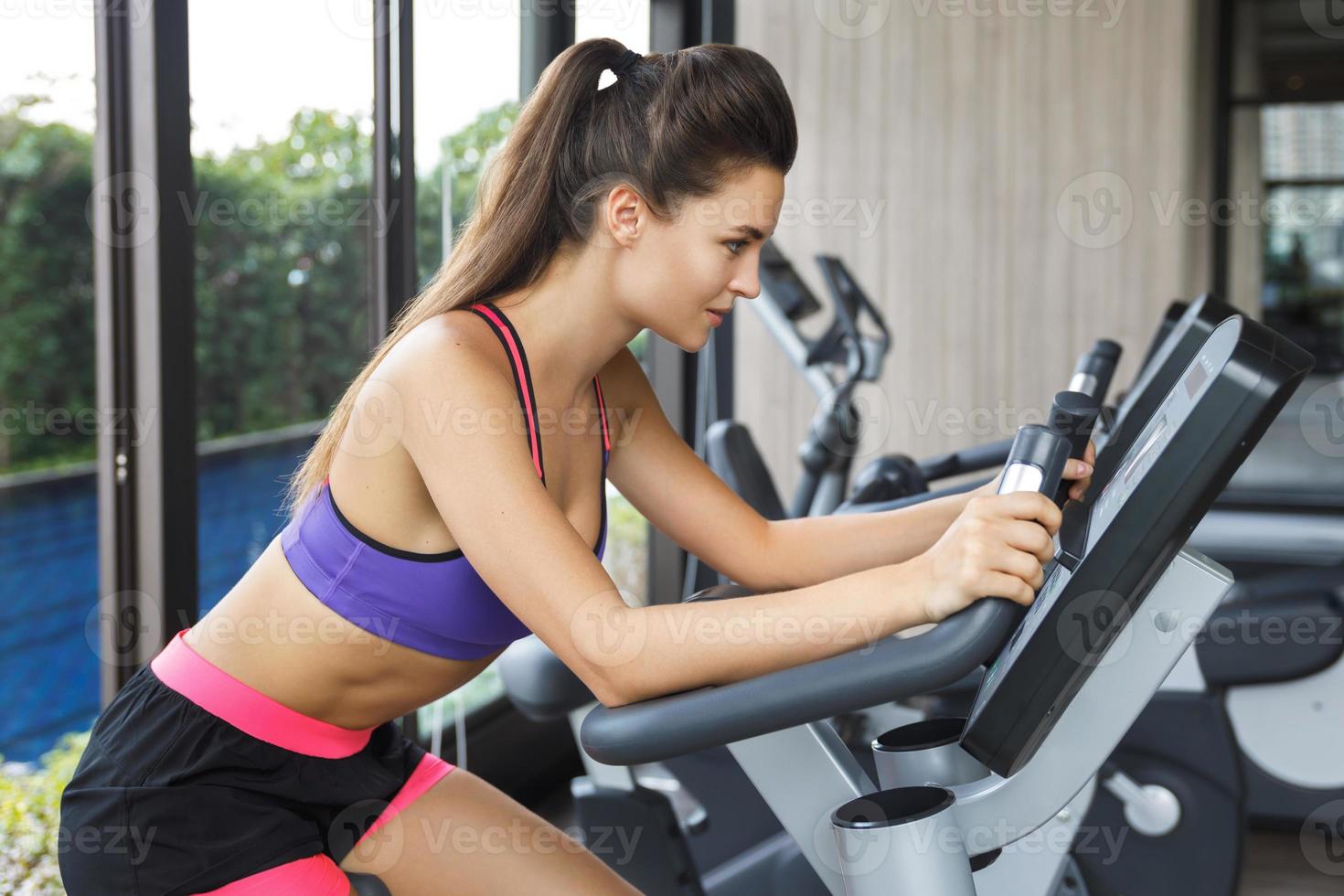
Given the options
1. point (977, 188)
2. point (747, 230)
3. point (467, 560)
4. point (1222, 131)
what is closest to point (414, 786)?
point (467, 560)

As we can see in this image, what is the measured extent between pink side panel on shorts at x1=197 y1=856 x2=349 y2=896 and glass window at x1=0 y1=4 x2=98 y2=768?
3.23 feet

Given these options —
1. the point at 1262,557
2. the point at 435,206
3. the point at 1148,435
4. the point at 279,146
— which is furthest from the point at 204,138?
the point at 1262,557

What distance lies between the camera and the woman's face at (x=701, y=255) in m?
1.02

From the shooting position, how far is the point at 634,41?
3490 mm

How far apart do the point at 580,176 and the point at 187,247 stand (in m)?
0.92

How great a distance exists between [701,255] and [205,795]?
64 centimetres

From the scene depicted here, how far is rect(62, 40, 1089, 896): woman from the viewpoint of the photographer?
3.05 feet

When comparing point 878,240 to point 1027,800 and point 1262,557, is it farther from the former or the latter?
point 1027,800

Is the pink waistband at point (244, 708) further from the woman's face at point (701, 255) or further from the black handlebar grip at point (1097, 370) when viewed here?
the black handlebar grip at point (1097, 370)

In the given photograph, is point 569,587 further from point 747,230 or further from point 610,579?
point 747,230

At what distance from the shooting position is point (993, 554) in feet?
2.61

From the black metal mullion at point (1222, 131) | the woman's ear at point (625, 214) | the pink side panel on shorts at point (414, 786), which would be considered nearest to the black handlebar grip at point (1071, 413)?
the woman's ear at point (625, 214)

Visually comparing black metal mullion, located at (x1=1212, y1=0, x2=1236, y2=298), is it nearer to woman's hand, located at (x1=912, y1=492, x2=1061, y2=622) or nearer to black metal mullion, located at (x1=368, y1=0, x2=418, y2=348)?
black metal mullion, located at (x1=368, y1=0, x2=418, y2=348)

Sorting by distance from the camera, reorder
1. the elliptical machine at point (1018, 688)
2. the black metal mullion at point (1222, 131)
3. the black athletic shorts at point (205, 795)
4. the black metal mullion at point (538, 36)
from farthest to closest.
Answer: the black metal mullion at point (1222, 131), the black metal mullion at point (538, 36), the black athletic shorts at point (205, 795), the elliptical machine at point (1018, 688)
